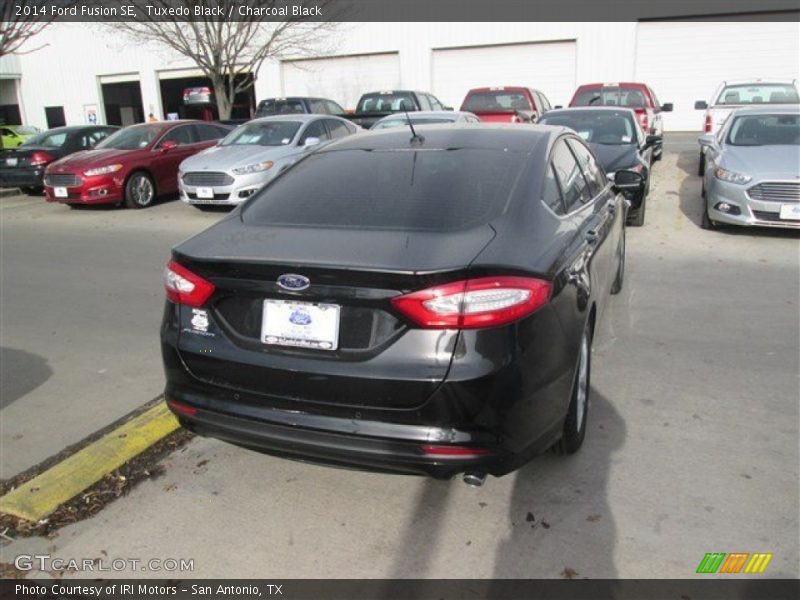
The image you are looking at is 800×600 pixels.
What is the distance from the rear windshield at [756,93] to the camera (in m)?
13.6

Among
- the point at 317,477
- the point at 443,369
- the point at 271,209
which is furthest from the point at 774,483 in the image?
the point at 271,209

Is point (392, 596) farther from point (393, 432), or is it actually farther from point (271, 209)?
point (271, 209)

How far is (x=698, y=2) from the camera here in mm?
23062

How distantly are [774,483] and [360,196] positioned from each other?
93.6 inches

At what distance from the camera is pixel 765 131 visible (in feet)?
29.3

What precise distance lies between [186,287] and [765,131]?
8626 mm

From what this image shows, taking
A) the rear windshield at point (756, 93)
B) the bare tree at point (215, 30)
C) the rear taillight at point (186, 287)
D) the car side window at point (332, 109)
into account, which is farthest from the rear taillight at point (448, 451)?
the bare tree at point (215, 30)

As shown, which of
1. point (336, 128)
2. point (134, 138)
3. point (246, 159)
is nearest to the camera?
point (246, 159)

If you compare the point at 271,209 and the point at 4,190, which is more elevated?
the point at 271,209

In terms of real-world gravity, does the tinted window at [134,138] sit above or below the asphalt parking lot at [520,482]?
above

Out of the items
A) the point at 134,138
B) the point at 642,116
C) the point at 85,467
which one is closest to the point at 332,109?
the point at 134,138

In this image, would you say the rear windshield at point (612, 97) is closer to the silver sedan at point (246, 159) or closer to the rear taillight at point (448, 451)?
the silver sedan at point (246, 159)

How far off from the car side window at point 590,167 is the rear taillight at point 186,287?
95.5 inches

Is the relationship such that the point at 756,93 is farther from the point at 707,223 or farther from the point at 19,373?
the point at 19,373
